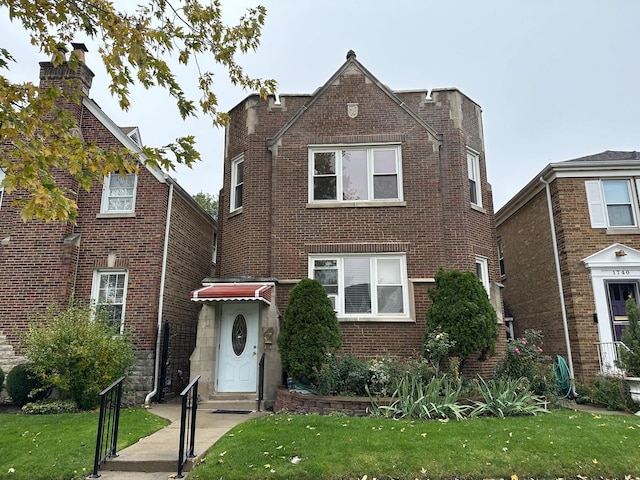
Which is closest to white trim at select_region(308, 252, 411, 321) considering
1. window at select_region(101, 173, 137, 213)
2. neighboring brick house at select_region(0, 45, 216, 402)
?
neighboring brick house at select_region(0, 45, 216, 402)

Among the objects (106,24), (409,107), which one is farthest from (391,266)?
(106,24)

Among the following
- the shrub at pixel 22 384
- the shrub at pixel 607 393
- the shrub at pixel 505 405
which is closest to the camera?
the shrub at pixel 505 405

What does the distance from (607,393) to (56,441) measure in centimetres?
1157

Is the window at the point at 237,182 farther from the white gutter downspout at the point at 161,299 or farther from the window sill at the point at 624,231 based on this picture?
the window sill at the point at 624,231

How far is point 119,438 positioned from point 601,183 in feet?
46.4

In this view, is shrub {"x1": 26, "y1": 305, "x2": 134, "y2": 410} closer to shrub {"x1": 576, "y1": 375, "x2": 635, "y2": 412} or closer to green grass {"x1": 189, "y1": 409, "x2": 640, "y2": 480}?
green grass {"x1": 189, "y1": 409, "x2": 640, "y2": 480}

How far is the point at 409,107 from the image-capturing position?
13.4 m

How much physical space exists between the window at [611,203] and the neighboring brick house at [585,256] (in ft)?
0.08

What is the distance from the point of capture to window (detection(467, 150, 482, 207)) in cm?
1349

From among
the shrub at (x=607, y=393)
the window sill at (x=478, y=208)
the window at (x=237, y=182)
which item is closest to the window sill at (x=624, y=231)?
the window sill at (x=478, y=208)

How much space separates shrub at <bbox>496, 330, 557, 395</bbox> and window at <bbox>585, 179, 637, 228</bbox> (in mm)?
5141

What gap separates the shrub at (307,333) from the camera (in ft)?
31.7

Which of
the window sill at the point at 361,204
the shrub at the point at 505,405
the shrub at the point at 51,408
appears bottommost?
the shrub at the point at 51,408

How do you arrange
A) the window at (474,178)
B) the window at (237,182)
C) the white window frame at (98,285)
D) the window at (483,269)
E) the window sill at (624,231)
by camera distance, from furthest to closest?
the window at (237,182), the window at (474,178), the window sill at (624,231), the window at (483,269), the white window frame at (98,285)
